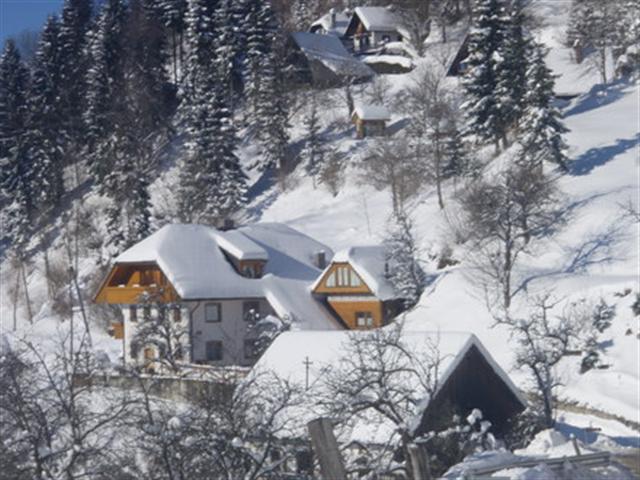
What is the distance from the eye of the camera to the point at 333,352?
1059 inches

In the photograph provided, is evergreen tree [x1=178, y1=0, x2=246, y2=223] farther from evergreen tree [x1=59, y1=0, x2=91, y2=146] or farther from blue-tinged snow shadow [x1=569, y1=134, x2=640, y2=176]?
blue-tinged snow shadow [x1=569, y1=134, x2=640, y2=176]

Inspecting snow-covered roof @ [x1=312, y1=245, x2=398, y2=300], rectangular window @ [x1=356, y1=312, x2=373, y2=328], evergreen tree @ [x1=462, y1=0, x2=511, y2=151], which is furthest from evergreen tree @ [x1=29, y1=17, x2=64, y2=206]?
rectangular window @ [x1=356, y1=312, x2=373, y2=328]

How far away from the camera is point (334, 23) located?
86375 millimetres

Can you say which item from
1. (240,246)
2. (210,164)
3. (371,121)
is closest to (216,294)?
(240,246)

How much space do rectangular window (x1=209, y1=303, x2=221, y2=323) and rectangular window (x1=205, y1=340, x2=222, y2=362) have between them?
2.85ft

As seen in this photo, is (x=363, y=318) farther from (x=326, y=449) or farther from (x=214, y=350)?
(x=326, y=449)

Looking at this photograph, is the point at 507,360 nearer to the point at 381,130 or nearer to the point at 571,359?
the point at 571,359

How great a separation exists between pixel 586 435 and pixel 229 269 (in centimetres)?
2158

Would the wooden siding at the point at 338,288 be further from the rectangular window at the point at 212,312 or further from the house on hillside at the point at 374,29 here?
the house on hillside at the point at 374,29

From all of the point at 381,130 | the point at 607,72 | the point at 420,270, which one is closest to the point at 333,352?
the point at 420,270

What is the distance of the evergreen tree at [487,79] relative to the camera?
51719 mm

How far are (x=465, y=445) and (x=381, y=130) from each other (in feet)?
153

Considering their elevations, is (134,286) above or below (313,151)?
below

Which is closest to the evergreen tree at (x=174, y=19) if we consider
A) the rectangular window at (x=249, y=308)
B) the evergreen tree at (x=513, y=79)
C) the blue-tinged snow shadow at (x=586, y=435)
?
the evergreen tree at (x=513, y=79)
